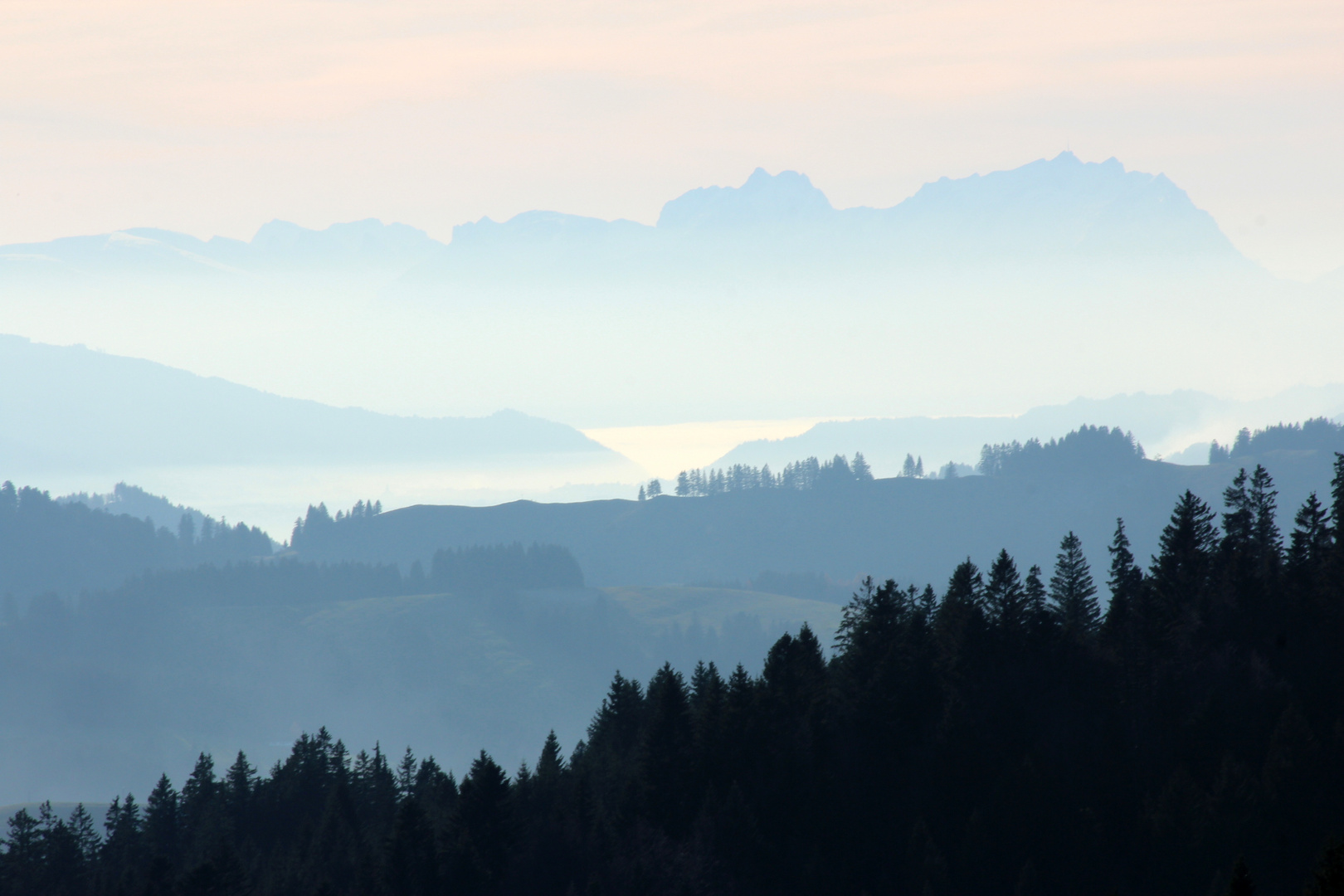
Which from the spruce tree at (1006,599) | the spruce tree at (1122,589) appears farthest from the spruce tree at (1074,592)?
the spruce tree at (1006,599)

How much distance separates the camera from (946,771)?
97062 millimetres

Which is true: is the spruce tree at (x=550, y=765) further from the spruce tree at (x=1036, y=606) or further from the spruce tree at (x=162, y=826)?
the spruce tree at (x=1036, y=606)

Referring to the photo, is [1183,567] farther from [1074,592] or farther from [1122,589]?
[1074,592]

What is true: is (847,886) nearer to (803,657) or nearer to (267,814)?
(803,657)

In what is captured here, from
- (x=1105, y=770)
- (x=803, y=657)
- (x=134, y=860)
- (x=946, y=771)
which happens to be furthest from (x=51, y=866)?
(x=1105, y=770)

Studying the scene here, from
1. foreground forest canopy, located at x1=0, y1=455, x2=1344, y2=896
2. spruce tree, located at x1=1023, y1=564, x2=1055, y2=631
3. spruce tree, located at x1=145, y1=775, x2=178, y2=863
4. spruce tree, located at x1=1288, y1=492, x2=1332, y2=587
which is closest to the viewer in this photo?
foreground forest canopy, located at x1=0, y1=455, x2=1344, y2=896

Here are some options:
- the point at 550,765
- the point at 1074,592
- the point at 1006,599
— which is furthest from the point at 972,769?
the point at 550,765

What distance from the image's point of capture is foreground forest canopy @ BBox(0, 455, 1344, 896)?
88.5 meters

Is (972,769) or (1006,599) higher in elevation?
(1006,599)

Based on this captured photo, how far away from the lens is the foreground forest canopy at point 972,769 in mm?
88500

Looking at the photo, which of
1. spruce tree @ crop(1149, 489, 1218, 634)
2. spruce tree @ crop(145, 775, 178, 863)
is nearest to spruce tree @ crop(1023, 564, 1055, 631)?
spruce tree @ crop(1149, 489, 1218, 634)

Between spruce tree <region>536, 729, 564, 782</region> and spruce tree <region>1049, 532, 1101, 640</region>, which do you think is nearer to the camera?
spruce tree <region>1049, 532, 1101, 640</region>

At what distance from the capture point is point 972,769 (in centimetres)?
9694

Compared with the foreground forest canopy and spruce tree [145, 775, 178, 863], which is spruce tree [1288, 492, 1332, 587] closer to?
the foreground forest canopy
